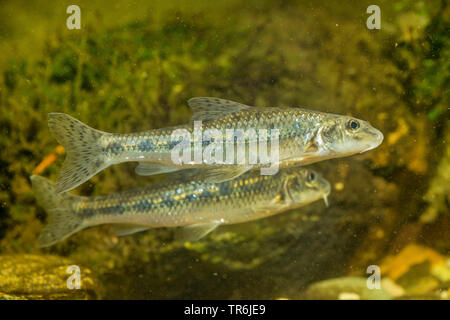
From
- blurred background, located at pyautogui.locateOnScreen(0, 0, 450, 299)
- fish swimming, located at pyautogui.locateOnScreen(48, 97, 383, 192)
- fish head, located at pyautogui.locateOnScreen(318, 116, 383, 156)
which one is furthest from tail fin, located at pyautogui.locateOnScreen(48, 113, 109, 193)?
fish head, located at pyautogui.locateOnScreen(318, 116, 383, 156)

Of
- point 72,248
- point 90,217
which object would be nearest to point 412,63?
point 90,217

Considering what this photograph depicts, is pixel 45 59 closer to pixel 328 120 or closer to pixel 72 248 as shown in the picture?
pixel 72 248

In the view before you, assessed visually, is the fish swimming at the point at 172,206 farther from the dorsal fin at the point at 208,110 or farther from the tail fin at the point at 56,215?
the dorsal fin at the point at 208,110

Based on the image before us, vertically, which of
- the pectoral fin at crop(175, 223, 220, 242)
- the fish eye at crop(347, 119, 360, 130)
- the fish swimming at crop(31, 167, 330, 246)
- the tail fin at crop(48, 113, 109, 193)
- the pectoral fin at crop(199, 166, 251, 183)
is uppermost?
the fish eye at crop(347, 119, 360, 130)

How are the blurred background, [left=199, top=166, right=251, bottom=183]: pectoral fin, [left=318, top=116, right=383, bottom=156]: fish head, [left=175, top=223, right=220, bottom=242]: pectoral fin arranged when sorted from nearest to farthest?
[left=199, top=166, right=251, bottom=183]: pectoral fin < [left=318, top=116, right=383, bottom=156]: fish head < [left=175, top=223, right=220, bottom=242]: pectoral fin < the blurred background

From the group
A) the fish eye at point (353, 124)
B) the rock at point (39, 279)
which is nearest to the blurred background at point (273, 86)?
the rock at point (39, 279)

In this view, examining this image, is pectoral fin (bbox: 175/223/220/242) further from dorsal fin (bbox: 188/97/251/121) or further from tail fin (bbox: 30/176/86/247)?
dorsal fin (bbox: 188/97/251/121)
